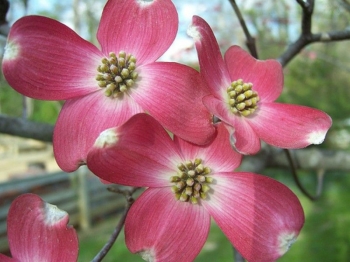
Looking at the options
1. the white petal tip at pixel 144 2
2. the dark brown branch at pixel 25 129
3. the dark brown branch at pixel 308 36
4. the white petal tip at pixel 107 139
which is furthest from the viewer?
the dark brown branch at pixel 25 129

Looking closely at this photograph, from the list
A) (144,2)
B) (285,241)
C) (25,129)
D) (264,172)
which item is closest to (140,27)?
(144,2)

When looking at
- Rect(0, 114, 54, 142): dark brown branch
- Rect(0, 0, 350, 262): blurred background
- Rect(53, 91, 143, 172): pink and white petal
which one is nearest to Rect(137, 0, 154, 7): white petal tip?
Rect(53, 91, 143, 172): pink and white petal

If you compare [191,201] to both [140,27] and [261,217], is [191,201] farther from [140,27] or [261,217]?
[140,27]

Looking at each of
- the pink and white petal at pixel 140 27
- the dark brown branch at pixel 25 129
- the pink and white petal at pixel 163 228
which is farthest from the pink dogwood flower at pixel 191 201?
the dark brown branch at pixel 25 129

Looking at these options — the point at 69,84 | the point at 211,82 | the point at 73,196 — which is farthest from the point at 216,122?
the point at 73,196

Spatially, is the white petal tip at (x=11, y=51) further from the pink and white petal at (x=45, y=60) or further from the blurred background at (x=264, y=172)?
the blurred background at (x=264, y=172)

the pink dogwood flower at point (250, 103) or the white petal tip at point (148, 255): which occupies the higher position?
the pink dogwood flower at point (250, 103)
